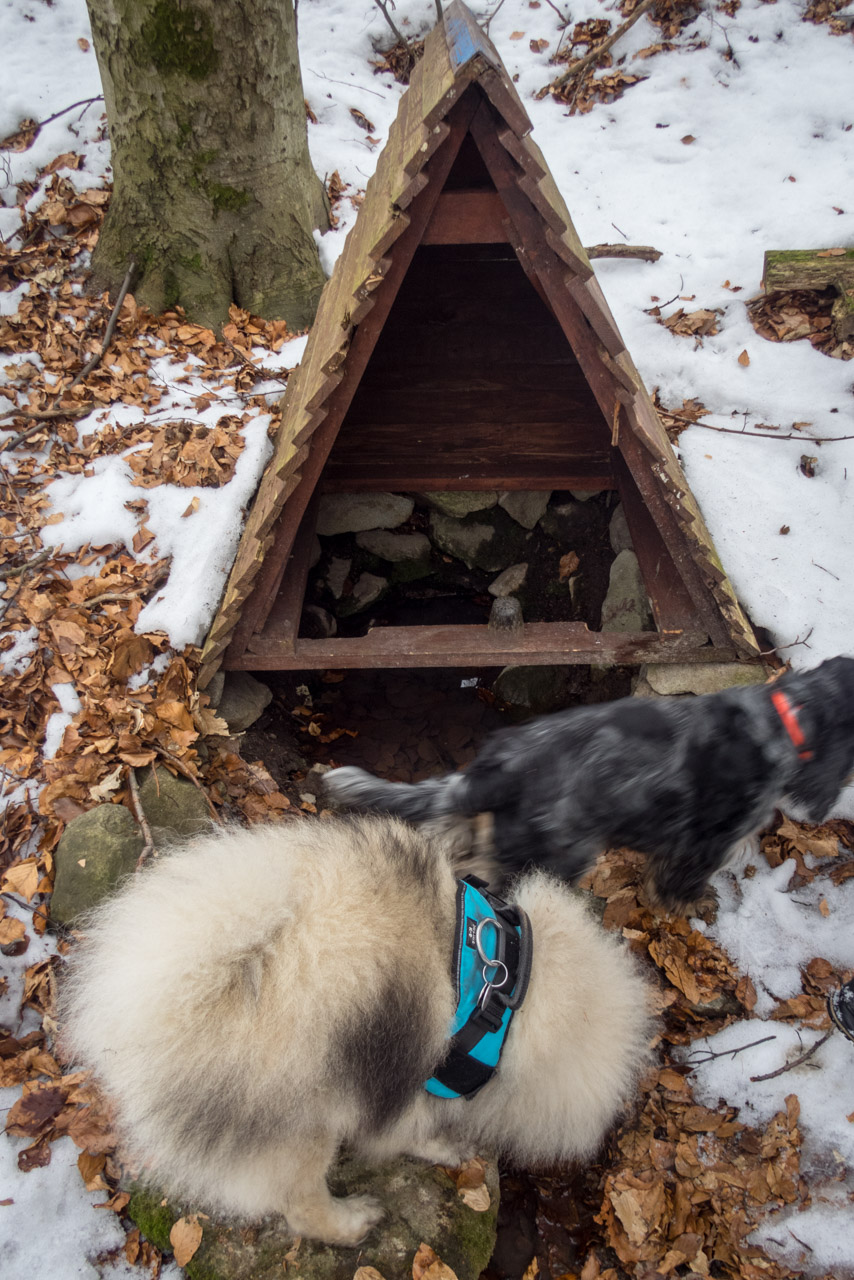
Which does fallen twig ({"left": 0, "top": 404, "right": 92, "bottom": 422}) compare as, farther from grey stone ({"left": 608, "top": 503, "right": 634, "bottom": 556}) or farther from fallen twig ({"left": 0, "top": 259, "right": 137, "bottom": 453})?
grey stone ({"left": 608, "top": 503, "right": 634, "bottom": 556})

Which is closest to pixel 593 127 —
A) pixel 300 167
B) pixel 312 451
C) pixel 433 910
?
pixel 300 167

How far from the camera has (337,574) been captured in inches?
191

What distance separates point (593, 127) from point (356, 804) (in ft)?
21.6

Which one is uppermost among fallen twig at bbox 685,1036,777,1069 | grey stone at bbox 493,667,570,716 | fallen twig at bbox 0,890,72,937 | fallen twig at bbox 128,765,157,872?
fallen twig at bbox 128,765,157,872

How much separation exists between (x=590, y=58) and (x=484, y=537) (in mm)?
5125

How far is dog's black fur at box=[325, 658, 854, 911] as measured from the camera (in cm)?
249

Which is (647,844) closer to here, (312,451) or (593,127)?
(312,451)

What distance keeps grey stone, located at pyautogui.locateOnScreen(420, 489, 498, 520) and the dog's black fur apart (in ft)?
7.95

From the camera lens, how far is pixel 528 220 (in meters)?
2.46

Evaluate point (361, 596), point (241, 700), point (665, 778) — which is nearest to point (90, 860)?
point (241, 700)

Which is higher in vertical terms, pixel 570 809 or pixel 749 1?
pixel 749 1

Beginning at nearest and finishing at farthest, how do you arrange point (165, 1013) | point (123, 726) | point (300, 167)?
point (165, 1013), point (123, 726), point (300, 167)

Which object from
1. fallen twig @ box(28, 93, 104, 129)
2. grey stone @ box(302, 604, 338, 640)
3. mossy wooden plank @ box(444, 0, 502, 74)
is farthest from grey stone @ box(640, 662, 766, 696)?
fallen twig @ box(28, 93, 104, 129)

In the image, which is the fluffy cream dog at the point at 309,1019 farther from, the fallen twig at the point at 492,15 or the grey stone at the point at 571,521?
the fallen twig at the point at 492,15
